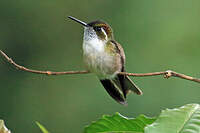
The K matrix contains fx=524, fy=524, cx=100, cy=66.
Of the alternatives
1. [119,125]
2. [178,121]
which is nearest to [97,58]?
[119,125]

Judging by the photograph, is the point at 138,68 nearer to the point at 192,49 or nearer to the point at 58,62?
the point at 192,49

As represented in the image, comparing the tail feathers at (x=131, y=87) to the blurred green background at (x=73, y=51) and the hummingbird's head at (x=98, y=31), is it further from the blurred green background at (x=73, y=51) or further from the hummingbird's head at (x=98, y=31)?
the blurred green background at (x=73, y=51)

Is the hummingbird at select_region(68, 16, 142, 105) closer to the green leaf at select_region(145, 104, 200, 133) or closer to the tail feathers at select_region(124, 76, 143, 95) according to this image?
the tail feathers at select_region(124, 76, 143, 95)

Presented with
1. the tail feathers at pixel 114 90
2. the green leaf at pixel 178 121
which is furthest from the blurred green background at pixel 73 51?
the green leaf at pixel 178 121

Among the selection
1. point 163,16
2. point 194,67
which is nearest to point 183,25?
point 163,16

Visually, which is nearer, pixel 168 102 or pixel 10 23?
pixel 168 102
